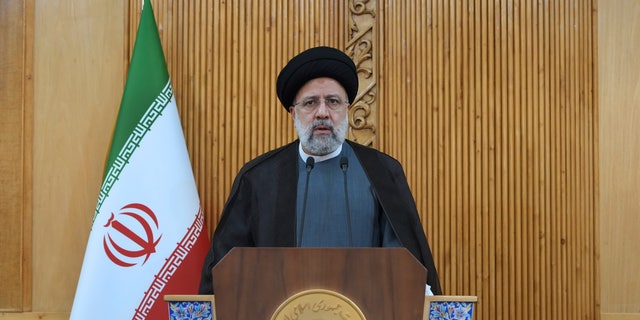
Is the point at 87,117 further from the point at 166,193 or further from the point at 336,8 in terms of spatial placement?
the point at 336,8

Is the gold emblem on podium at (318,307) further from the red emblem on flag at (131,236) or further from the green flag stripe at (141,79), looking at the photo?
the green flag stripe at (141,79)

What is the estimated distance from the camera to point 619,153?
380cm

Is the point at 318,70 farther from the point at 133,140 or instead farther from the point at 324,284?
the point at 133,140

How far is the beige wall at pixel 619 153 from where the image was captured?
12.4ft

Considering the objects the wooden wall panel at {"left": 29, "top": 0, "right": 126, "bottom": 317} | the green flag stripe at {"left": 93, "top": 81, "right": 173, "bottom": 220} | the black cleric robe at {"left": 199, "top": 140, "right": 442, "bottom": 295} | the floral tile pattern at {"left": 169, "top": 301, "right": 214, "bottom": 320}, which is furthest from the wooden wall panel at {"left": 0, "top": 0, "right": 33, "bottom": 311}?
the floral tile pattern at {"left": 169, "top": 301, "right": 214, "bottom": 320}

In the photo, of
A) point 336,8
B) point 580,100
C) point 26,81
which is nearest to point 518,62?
point 580,100

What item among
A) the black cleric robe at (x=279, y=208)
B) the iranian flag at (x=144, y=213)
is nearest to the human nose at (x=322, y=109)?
the black cleric robe at (x=279, y=208)

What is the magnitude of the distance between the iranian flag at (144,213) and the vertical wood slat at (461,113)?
23 cm

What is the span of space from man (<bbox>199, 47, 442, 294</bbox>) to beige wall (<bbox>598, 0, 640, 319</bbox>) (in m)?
1.64

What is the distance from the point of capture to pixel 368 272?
1901 millimetres

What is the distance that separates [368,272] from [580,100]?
231 cm

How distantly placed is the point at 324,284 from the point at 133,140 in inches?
74.4

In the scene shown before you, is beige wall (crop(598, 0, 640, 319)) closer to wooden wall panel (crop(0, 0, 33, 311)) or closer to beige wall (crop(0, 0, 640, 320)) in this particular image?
beige wall (crop(0, 0, 640, 320))

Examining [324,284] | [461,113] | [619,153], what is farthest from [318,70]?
[619,153]
